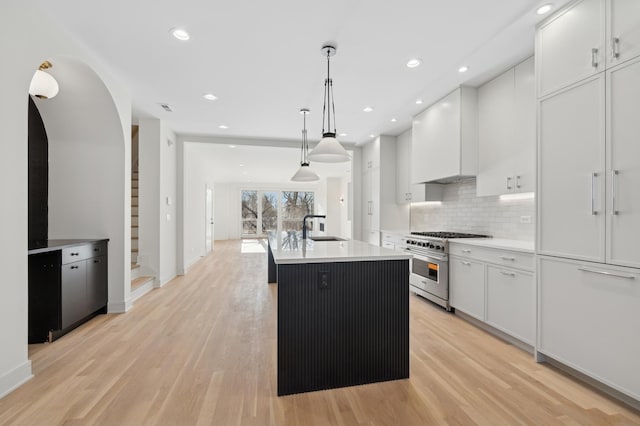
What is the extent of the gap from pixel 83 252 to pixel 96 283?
45cm

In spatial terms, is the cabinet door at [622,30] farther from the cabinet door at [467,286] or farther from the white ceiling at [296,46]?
the cabinet door at [467,286]

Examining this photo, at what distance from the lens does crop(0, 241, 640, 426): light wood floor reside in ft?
5.50

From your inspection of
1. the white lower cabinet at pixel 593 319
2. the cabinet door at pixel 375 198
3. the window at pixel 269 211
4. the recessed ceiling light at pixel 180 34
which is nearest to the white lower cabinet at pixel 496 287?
the white lower cabinet at pixel 593 319

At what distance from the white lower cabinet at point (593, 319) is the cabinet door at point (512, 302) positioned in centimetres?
17

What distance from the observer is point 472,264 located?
10.2ft

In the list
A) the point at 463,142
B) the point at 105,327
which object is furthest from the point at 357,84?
A: the point at 105,327

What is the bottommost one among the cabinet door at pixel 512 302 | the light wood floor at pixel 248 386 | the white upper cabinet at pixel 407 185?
→ the light wood floor at pixel 248 386

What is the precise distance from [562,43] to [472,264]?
2.05 metres

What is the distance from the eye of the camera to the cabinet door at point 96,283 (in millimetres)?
3082

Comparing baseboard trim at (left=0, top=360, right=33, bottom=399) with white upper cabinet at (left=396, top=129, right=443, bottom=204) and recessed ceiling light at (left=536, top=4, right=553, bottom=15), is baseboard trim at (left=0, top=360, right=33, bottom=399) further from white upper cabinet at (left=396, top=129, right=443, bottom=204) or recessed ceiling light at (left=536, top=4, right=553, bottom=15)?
white upper cabinet at (left=396, top=129, right=443, bottom=204)

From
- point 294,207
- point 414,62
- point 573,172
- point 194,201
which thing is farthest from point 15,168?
point 294,207

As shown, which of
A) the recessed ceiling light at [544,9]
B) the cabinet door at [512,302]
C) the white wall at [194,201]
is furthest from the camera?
the white wall at [194,201]

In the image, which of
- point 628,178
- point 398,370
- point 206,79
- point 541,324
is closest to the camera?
point 628,178

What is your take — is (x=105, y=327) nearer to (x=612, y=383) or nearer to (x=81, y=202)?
(x=81, y=202)
